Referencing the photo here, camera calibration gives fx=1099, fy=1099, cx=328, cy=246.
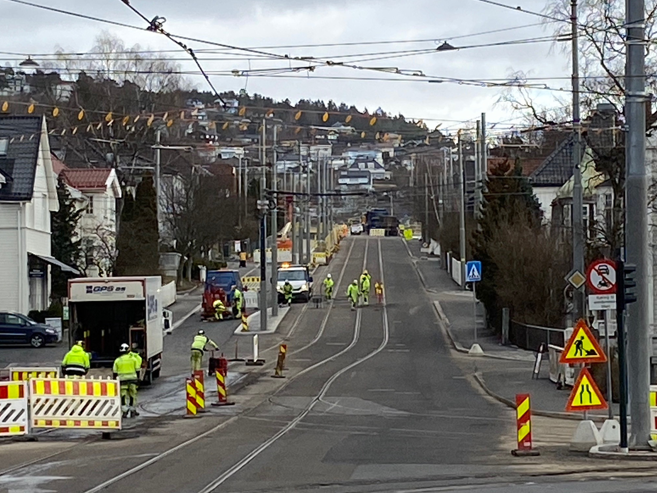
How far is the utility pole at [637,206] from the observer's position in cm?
1773

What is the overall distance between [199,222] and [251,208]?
30911 mm

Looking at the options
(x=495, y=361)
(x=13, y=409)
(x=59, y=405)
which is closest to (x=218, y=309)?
(x=495, y=361)

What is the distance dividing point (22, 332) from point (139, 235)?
18.2m

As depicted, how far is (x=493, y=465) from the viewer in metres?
16.0

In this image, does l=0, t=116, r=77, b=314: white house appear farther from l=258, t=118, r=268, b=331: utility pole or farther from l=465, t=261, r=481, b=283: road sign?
l=465, t=261, r=481, b=283: road sign

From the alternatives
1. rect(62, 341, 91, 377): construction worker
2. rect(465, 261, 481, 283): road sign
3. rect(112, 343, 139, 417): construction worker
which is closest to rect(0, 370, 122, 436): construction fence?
rect(112, 343, 139, 417): construction worker

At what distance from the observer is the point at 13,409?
20.9m

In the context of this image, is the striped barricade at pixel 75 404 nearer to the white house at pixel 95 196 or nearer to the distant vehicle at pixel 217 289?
the distant vehicle at pixel 217 289

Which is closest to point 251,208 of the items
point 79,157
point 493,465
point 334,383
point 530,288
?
point 79,157

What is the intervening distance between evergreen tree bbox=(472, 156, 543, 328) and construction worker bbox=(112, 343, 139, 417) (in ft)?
79.8

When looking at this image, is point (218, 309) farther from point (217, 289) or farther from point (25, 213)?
point (25, 213)

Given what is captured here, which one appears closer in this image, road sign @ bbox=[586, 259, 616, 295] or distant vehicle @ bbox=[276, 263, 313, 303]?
road sign @ bbox=[586, 259, 616, 295]

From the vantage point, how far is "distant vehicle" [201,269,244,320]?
5581 cm

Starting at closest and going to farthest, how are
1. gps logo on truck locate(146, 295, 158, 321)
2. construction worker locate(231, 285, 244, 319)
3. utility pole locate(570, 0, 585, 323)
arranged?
utility pole locate(570, 0, 585, 323)
gps logo on truck locate(146, 295, 158, 321)
construction worker locate(231, 285, 244, 319)
